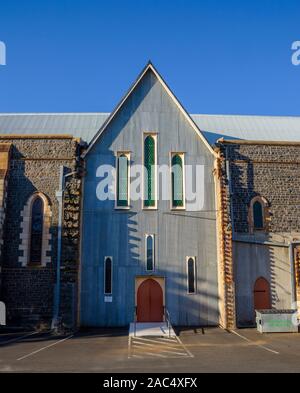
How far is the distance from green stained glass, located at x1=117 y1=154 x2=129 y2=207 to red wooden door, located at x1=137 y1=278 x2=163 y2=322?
15.5 feet

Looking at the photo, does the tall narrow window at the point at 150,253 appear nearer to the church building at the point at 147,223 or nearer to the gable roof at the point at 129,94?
the church building at the point at 147,223

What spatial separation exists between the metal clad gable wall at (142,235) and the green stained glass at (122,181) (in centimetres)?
42

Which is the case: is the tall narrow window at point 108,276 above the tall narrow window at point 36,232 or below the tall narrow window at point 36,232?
below

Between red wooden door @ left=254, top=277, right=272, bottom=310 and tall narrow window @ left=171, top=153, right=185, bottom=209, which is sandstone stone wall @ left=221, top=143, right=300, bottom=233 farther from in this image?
red wooden door @ left=254, top=277, right=272, bottom=310

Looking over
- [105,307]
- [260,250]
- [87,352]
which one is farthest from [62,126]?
[87,352]

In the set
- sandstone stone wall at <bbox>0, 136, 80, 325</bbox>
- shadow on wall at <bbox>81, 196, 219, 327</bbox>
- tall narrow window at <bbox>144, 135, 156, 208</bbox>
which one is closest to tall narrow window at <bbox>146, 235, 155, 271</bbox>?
shadow on wall at <bbox>81, 196, 219, 327</bbox>

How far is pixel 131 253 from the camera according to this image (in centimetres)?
2366

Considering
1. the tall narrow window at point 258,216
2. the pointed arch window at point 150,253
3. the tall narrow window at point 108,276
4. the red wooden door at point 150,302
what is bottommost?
the red wooden door at point 150,302

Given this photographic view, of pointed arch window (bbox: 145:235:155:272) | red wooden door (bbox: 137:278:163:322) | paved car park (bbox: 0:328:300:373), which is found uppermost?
pointed arch window (bbox: 145:235:155:272)

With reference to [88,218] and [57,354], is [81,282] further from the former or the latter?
[57,354]

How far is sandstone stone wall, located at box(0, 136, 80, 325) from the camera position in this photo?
2266cm

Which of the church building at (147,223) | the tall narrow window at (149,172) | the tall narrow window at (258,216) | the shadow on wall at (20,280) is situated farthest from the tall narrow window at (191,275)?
the shadow on wall at (20,280)

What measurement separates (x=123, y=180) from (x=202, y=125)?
28.9 feet

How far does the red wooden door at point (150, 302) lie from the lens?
912 inches
